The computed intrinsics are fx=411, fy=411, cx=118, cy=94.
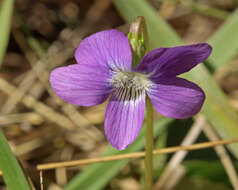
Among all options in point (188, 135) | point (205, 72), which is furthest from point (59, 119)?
point (205, 72)

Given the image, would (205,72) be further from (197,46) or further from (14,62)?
(14,62)

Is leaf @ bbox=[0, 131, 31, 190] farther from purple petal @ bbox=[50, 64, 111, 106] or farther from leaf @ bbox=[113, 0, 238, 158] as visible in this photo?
leaf @ bbox=[113, 0, 238, 158]

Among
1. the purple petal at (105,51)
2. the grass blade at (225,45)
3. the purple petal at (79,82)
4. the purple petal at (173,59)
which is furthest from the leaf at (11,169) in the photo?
the grass blade at (225,45)

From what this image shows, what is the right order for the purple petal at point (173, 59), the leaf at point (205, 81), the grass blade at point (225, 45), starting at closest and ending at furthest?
the purple petal at point (173, 59) < the leaf at point (205, 81) < the grass blade at point (225, 45)

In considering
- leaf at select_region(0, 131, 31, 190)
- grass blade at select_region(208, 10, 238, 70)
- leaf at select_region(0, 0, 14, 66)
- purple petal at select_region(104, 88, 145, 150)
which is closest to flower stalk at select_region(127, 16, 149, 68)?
purple petal at select_region(104, 88, 145, 150)

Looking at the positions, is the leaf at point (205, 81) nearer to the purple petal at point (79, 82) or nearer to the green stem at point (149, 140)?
the green stem at point (149, 140)

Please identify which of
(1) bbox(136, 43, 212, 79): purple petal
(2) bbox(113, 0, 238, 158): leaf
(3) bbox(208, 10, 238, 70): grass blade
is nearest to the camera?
(1) bbox(136, 43, 212, 79): purple petal
